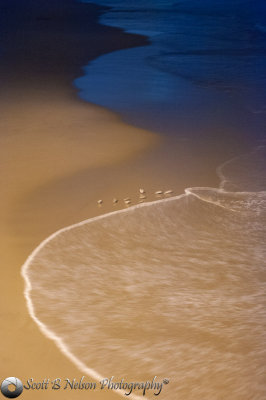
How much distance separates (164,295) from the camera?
255 cm

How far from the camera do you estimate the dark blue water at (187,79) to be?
5625 millimetres

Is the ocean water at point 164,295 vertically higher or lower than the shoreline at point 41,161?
lower

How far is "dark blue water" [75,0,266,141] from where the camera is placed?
5.62 metres

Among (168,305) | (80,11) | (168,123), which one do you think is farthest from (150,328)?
(80,11)

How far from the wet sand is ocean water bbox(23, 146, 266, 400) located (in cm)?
10

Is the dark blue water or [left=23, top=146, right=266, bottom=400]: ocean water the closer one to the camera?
[left=23, top=146, right=266, bottom=400]: ocean water

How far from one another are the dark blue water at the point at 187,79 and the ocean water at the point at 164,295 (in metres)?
2.09

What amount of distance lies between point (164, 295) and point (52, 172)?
1.86 metres

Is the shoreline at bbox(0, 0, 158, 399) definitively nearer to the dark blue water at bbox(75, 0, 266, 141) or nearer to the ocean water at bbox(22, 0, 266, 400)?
the ocean water at bbox(22, 0, 266, 400)

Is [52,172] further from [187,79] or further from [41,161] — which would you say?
[187,79]

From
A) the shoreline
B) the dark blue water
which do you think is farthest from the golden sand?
the dark blue water

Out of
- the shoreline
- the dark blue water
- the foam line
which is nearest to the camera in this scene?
the foam line

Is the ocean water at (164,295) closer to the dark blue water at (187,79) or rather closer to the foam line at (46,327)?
the foam line at (46,327)

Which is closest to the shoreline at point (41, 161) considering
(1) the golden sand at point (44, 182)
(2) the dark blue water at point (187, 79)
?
(1) the golden sand at point (44, 182)
